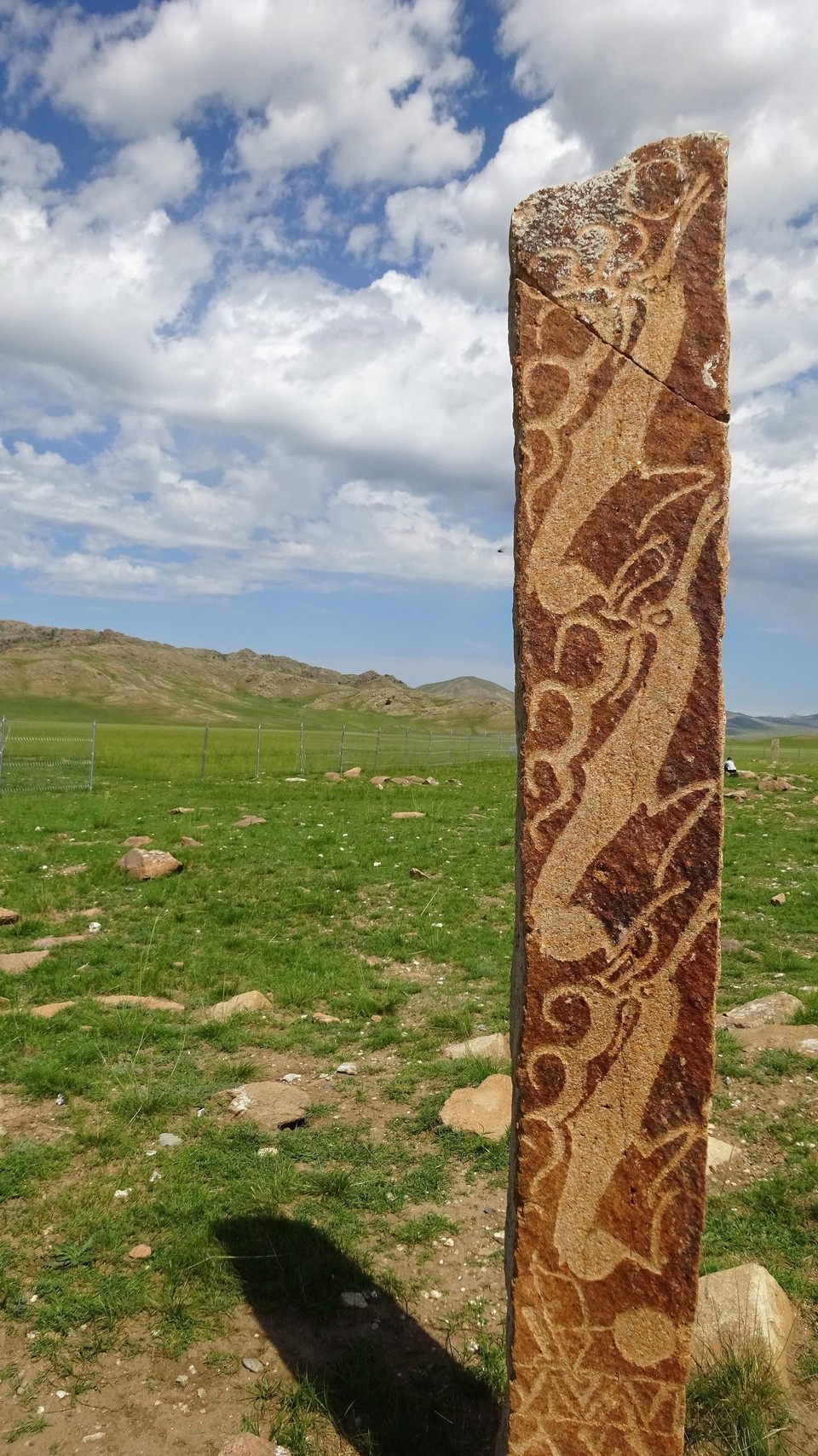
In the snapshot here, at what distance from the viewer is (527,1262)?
3186 millimetres

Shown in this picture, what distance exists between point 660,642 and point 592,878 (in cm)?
88

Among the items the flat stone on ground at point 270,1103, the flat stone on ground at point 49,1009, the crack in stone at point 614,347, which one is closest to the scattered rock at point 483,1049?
the flat stone on ground at point 270,1103

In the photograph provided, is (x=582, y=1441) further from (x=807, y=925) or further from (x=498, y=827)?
(x=498, y=827)

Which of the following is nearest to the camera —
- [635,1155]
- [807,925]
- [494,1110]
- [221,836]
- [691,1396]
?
[635,1155]

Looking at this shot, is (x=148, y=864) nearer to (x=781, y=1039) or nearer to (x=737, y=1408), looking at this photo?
(x=781, y=1039)

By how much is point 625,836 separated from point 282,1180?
3.25 meters

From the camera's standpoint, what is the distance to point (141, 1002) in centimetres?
766

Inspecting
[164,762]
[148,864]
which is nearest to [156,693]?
[164,762]

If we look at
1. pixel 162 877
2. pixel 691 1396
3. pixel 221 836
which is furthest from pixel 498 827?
pixel 691 1396

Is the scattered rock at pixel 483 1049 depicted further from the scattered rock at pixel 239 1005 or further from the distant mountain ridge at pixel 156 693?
the distant mountain ridge at pixel 156 693

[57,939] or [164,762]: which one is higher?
[164,762]

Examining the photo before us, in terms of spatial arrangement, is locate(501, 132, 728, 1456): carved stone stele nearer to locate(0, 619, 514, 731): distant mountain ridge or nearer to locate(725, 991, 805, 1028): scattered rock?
locate(725, 991, 805, 1028): scattered rock

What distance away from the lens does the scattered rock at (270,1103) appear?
576 centimetres

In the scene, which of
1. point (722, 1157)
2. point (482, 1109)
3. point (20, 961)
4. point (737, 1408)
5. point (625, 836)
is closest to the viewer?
point (625, 836)
